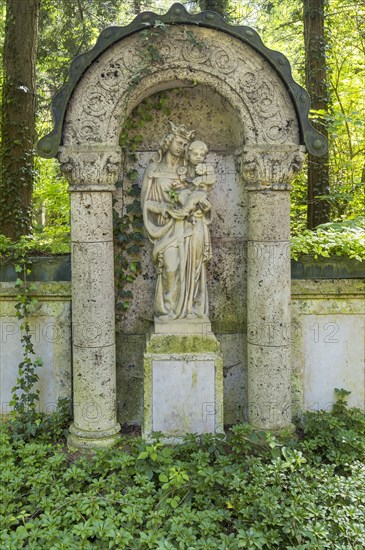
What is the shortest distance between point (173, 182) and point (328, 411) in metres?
2.81

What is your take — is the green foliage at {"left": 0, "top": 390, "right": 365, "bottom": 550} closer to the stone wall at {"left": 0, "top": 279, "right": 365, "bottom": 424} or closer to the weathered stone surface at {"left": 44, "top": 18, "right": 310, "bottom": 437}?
the stone wall at {"left": 0, "top": 279, "right": 365, "bottom": 424}

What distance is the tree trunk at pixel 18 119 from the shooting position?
716 cm

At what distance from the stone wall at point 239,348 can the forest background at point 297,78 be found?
1.63 feet

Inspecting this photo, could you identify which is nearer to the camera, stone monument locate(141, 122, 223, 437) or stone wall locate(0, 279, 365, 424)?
stone monument locate(141, 122, 223, 437)

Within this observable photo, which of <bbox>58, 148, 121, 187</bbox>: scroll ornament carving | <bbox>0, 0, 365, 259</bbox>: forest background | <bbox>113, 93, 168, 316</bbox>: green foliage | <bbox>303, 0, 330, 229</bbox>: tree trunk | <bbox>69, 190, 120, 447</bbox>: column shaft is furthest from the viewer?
<bbox>303, 0, 330, 229</bbox>: tree trunk

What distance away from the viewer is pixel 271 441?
4.23 m

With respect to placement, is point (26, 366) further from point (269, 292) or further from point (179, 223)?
point (269, 292)

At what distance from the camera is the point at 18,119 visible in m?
7.24

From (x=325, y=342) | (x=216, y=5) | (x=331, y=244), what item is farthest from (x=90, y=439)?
(x=216, y=5)

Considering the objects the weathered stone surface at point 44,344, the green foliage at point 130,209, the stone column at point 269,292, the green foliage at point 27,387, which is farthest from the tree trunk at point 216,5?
the weathered stone surface at point 44,344

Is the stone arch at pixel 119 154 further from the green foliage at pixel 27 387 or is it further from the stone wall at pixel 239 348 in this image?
the stone wall at pixel 239 348

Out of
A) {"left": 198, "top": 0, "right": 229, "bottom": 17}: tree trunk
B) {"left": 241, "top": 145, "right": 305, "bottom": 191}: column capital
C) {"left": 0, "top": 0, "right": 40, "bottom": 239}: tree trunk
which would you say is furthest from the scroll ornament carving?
{"left": 198, "top": 0, "right": 229, "bottom": 17}: tree trunk

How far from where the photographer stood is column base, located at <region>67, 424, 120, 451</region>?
15.3 ft

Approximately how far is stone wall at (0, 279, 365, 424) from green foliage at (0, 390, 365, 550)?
625mm
